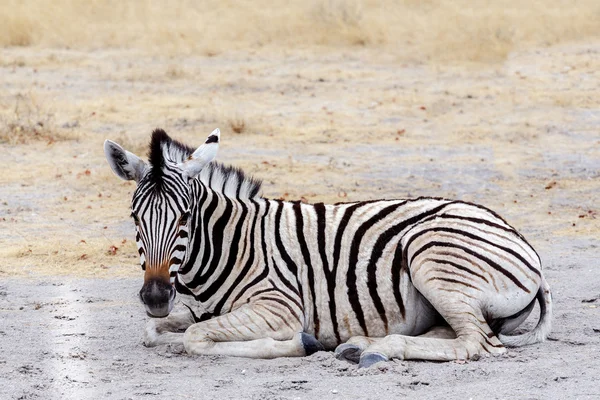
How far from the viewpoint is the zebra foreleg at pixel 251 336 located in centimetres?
565

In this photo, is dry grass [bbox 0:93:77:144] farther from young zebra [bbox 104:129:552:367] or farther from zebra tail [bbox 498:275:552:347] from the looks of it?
zebra tail [bbox 498:275:552:347]

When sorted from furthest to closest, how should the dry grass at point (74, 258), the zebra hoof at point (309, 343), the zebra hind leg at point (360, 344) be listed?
the dry grass at point (74, 258), the zebra hoof at point (309, 343), the zebra hind leg at point (360, 344)

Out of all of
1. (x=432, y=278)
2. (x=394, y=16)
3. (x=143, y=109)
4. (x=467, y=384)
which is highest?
(x=394, y=16)

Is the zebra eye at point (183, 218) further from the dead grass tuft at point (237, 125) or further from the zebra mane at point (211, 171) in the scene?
the dead grass tuft at point (237, 125)

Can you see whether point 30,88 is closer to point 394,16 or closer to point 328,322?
point 394,16

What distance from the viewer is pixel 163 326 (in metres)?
6.21

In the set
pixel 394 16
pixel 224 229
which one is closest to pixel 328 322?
pixel 224 229

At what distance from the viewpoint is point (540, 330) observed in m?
5.91

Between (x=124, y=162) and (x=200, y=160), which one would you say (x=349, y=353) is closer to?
(x=200, y=160)

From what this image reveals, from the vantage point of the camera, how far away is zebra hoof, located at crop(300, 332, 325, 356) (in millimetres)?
5691

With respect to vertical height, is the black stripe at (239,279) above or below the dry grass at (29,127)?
below

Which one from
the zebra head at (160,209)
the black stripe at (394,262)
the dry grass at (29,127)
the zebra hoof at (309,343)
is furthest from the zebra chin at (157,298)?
the dry grass at (29,127)

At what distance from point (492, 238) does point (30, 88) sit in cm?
1191

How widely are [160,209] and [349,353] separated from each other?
4.18 ft
